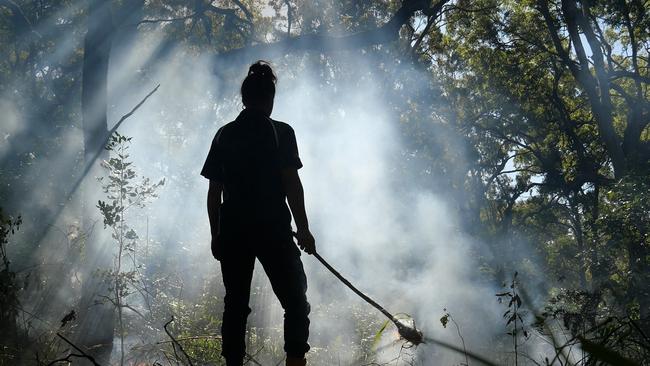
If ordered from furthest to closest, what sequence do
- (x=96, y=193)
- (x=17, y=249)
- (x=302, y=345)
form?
1. (x=17, y=249)
2. (x=96, y=193)
3. (x=302, y=345)

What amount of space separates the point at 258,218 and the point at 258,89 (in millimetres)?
707

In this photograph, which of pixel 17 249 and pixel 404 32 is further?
pixel 404 32

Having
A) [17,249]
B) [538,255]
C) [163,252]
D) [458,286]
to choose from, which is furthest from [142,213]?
[538,255]

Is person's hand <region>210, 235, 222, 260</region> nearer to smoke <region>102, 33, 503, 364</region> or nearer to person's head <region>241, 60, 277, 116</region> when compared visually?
person's head <region>241, 60, 277, 116</region>

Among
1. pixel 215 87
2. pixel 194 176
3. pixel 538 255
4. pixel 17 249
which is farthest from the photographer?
pixel 538 255

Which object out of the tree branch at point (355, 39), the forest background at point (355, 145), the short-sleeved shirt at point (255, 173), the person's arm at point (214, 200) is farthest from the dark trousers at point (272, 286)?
the tree branch at point (355, 39)

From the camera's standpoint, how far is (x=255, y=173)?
2785mm

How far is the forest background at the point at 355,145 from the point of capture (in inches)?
312

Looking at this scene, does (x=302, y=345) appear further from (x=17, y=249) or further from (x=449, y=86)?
(x=449, y=86)

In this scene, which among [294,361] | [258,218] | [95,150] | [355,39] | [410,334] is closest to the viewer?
[410,334]

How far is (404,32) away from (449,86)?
13.5 ft

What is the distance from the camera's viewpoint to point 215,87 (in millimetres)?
15891

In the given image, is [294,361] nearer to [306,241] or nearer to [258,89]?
[306,241]

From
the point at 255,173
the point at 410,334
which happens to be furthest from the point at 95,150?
the point at 410,334
